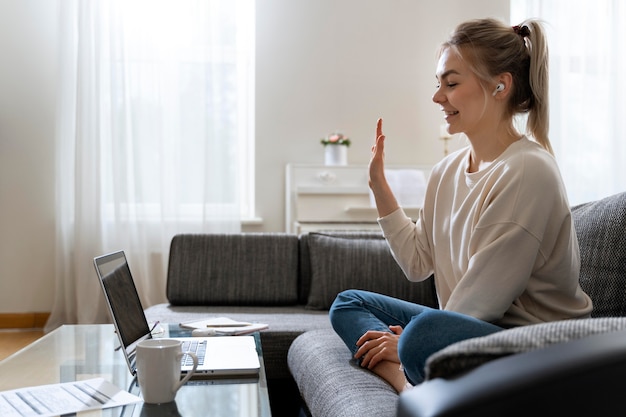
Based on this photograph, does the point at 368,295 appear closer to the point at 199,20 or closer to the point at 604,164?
the point at 199,20

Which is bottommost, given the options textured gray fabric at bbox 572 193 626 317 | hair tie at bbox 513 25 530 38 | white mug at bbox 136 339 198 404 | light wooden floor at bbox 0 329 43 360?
light wooden floor at bbox 0 329 43 360

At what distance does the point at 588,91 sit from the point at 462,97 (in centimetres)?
328

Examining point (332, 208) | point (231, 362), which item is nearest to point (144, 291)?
point (332, 208)

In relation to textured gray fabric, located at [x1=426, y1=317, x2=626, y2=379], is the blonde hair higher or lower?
higher

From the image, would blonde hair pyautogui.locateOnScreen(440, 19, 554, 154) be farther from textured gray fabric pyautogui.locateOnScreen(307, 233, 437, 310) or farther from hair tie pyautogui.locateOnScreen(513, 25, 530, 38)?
textured gray fabric pyautogui.locateOnScreen(307, 233, 437, 310)

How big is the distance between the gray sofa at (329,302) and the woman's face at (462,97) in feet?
1.26

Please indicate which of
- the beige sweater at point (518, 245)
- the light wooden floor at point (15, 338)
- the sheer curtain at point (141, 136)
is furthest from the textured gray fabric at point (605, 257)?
the light wooden floor at point (15, 338)

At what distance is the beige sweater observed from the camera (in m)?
1.42

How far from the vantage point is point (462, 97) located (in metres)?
1.70

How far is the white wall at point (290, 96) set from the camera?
14.4ft

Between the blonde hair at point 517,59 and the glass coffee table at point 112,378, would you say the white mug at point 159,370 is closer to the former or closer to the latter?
the glass coffee table at point 112,378

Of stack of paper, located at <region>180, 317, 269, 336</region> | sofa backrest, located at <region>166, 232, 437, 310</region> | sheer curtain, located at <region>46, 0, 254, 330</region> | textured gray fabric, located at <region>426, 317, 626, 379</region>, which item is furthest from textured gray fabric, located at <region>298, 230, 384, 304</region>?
textured gray fabric, located at <region>426, 317, 626, 379</region>

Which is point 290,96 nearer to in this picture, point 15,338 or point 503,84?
point 15,338

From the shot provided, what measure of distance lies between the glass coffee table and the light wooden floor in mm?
2114
